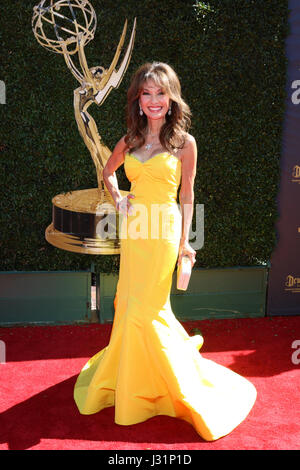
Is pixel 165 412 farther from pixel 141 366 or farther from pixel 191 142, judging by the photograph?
pixel 191 142

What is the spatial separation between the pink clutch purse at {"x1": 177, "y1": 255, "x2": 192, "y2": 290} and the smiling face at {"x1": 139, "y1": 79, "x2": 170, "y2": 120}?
971 mm

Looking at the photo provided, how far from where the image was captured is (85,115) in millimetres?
4551

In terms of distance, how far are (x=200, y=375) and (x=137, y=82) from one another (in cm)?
207

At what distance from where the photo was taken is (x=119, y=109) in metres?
4.79

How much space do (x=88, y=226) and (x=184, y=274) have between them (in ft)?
5.60

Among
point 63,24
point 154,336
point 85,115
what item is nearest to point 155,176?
point 154,336

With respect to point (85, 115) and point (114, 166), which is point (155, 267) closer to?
point (114, 166)

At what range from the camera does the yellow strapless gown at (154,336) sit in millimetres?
3066

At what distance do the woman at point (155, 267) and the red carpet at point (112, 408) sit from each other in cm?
14

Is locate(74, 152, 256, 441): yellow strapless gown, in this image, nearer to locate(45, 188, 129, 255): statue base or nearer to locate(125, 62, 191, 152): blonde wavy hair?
locate(125, 62, 191, 152): blonde wavy hair

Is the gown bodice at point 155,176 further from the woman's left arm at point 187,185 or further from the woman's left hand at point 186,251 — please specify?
the woman's left hand at point 186,251

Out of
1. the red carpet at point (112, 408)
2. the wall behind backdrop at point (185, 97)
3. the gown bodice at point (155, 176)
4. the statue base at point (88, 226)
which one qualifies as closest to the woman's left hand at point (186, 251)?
the gown bodice at point (155, 176)

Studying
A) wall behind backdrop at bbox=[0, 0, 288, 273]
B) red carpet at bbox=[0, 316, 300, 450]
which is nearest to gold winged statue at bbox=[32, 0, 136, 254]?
wall behind backdrop at bbox=[0, 0, 288, 273]

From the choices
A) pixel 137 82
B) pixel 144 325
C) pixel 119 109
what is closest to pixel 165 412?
→ pixel 144 325
